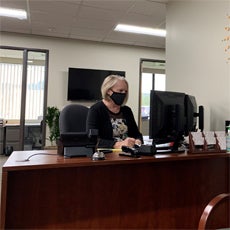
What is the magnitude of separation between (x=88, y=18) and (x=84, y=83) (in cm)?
162

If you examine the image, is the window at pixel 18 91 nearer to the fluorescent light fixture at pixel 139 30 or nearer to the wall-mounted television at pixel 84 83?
the wall-mounted television at pixel 84 83

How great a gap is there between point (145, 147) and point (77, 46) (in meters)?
4.47

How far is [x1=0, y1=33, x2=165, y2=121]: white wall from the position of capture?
17.4 feet

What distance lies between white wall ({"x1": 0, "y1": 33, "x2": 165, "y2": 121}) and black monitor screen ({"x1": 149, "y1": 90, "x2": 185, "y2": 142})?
4.04m

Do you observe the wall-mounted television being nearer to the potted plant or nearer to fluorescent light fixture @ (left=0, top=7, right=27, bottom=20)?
the potted plant

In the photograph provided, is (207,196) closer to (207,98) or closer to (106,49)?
(207,98)

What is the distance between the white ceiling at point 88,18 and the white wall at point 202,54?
638 mm

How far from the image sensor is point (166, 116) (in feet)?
5.58

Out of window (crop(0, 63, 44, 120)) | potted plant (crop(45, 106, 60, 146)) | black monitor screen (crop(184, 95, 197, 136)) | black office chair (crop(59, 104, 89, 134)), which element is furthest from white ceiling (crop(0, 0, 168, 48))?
black monitor screen (crop(184, 95, 197, 136))

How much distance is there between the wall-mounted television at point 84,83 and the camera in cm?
542

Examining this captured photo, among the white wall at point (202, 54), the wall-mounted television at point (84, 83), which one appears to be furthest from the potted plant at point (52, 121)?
the white wall at point (202, 54)

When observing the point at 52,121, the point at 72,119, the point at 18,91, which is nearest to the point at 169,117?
the point at 72,119

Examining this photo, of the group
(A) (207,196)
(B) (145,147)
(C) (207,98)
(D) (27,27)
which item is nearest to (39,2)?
(D) (27,27)

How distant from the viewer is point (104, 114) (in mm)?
1962
